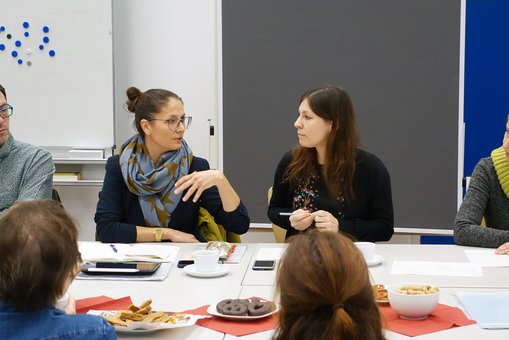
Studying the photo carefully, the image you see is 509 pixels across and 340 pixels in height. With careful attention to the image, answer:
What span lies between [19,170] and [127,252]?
3.03ft

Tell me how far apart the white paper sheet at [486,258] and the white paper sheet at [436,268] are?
0.05m

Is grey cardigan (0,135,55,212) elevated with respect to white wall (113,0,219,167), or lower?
lower

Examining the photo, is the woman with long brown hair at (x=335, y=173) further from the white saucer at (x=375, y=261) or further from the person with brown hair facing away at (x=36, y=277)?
the person with brown hair facing away at (x=36, y=277)

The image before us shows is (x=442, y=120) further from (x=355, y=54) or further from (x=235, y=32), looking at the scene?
(x=235, y=32)

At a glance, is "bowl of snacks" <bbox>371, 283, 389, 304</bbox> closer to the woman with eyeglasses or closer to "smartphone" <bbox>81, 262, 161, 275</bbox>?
"smartphone" <bbox>81, 262, 161, 275</bbox>

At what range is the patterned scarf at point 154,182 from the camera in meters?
2.83

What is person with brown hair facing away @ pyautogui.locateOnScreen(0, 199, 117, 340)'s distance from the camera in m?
1.31

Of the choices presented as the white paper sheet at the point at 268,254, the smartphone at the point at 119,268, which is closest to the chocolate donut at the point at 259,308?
the smartphone at the point at 119,268

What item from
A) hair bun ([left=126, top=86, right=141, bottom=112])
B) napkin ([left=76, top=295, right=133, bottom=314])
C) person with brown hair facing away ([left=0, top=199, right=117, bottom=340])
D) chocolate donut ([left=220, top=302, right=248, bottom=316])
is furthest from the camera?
hair bun ([left=126, top=86, right=141, bottom=112])

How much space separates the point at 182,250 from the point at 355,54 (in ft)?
5.99

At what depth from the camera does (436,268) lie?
86.3 inches

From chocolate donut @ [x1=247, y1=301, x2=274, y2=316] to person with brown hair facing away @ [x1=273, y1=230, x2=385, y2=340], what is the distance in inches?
22.2

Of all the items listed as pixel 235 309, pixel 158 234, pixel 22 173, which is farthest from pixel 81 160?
pixel 235 309

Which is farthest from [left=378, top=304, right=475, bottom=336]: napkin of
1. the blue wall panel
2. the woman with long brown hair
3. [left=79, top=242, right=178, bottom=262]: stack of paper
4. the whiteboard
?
the whiteboard
